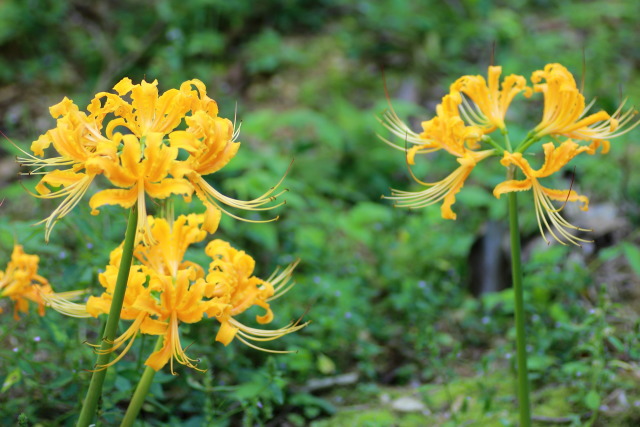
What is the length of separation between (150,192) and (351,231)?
88.1 inches

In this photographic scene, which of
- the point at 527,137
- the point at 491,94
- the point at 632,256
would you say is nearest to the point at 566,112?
the point at 527,137

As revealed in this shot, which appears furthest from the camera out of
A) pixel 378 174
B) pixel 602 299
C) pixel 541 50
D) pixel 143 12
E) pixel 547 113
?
pixel 143 12

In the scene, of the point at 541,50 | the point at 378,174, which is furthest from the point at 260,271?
the point at 541,50

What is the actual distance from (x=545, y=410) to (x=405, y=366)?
748mm

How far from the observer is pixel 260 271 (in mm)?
3502

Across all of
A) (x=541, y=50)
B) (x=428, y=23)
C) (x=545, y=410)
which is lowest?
(x=545, y=410)

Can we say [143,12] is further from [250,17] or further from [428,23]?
[428,23]

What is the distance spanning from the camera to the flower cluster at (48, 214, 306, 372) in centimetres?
158

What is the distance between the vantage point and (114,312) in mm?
1557

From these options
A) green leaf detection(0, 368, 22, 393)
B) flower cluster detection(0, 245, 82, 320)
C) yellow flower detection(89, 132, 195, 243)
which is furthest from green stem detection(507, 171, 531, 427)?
green leaf detection(0, 368, 22, 393)

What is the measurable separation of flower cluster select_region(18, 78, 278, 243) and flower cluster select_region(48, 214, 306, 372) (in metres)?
0.12

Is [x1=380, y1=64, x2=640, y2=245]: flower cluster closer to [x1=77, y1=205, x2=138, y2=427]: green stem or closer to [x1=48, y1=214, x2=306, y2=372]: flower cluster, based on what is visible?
[x1=48, y1=214, x2=306, y2=372]: flower cluster

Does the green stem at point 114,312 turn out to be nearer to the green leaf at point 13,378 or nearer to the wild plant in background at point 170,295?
the wild plant in background at point 170,295

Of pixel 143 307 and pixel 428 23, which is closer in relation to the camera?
pixel 143 307
